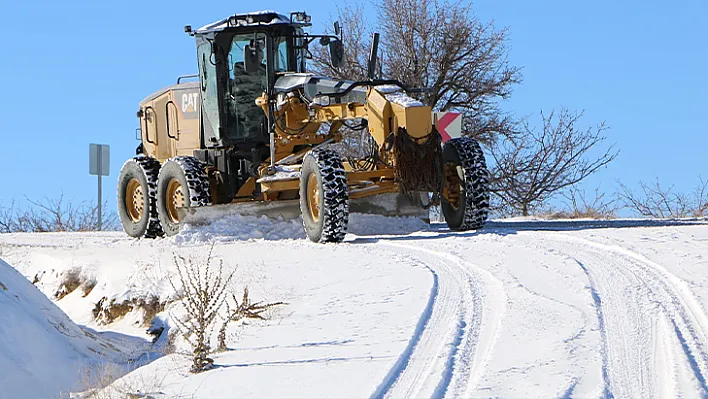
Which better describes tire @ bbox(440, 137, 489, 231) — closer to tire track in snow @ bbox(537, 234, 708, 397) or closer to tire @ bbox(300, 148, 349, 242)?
tire @ bbox(300, 148, 349, 242)

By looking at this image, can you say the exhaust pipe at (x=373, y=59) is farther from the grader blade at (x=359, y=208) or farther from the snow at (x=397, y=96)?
the grader blade at (x=359, y=208)

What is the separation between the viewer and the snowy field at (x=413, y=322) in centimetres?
546

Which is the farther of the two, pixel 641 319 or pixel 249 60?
pixel 249 60

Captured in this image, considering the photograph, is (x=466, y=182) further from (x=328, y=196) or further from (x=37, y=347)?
(x=37, y=347)

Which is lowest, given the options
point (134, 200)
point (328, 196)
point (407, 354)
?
point (407, 354)

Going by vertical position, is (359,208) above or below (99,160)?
below

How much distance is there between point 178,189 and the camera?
50.7 ft

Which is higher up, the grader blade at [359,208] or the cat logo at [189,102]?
the cat logo at [189,102]

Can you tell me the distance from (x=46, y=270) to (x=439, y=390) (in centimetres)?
952

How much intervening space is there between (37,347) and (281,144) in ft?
21.2

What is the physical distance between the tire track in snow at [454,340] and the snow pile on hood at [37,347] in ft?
9.65

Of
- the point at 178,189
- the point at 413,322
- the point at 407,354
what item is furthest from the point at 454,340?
the point at 178,189

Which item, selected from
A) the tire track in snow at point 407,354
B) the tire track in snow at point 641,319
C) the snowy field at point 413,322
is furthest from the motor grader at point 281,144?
the tire track in snow at point 407,354

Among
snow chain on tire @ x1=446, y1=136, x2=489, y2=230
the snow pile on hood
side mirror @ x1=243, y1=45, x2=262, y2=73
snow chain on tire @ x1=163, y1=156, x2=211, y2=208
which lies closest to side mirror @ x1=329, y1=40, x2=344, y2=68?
side mirror @ x1=243, y1=45, x2=262, y2=73
